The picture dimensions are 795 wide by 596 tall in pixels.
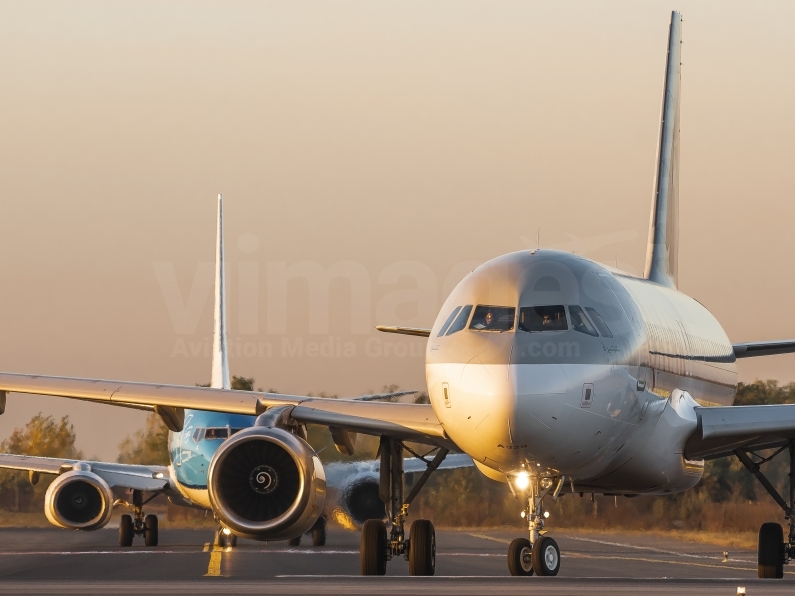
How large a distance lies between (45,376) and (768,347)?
1175 centimetres

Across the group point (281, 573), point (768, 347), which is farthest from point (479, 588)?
point (768, 347)

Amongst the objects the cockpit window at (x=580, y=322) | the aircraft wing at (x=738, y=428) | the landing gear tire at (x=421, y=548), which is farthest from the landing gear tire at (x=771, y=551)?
the cockpit window at (x=580, y=322)

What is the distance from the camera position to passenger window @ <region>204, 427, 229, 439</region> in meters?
35.6

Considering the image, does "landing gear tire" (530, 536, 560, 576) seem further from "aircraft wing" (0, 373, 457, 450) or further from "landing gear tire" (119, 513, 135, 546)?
"landing gear tire" (119, 513, 135, 546)

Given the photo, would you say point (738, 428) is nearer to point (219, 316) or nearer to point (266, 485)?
point (266, 485)

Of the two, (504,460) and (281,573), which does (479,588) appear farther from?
(281,573)

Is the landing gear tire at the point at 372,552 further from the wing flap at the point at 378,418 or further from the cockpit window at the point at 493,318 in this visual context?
the cockpit window at the point at 493,318

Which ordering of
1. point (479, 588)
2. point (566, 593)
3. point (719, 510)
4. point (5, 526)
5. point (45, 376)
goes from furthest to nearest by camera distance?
point (5, 526), point (719, 510), point (45, 376), point (479, 588), point (566, 593)

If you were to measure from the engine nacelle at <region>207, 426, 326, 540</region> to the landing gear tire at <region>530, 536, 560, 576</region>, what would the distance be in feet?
11.5

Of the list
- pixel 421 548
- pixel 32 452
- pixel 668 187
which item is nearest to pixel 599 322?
pixel 421 548

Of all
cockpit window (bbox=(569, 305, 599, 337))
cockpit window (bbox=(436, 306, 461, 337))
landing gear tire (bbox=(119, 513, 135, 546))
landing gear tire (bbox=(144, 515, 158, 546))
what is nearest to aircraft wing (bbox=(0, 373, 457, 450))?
cockpit window (bbox=(436, 306, 461, 337))

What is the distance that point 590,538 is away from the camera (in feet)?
140

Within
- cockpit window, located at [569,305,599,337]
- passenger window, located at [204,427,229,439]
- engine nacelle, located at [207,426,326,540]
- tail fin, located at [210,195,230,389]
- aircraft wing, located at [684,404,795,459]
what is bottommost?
engine nacelle, located at [207,426,326,540]

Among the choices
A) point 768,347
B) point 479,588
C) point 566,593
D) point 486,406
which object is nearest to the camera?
point 566,593
